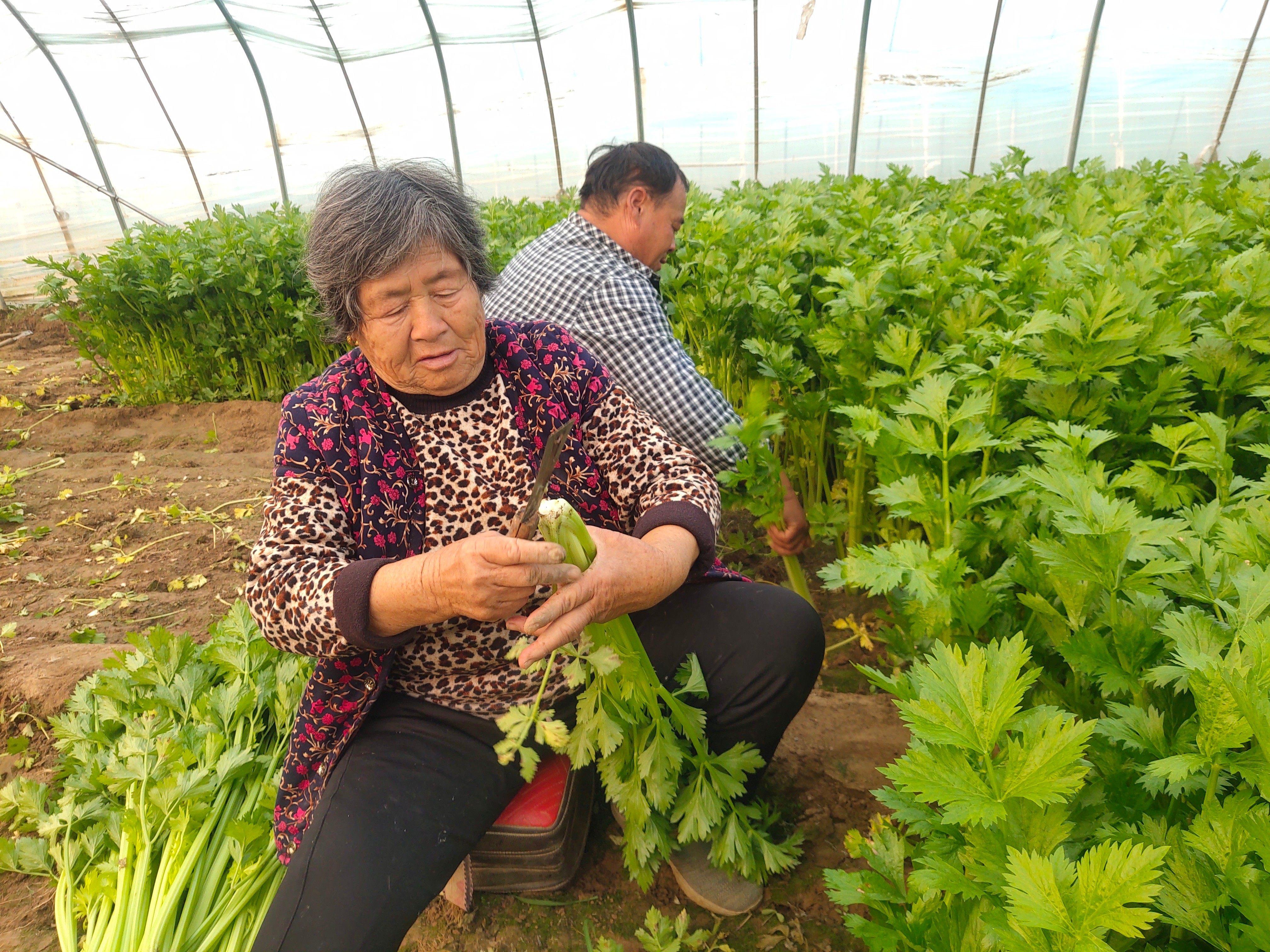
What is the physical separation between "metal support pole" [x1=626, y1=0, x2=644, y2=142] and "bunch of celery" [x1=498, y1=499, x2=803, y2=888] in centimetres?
1103

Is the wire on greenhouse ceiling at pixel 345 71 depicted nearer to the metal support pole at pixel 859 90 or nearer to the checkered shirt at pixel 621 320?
the metal support pole at pixel 859 90

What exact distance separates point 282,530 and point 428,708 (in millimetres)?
530

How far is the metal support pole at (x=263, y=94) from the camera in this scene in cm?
1120

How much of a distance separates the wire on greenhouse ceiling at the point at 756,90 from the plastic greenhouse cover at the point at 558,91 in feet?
0.10

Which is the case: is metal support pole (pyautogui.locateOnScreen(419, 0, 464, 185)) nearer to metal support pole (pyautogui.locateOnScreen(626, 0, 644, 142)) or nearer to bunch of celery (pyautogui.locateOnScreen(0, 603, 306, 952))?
metal support pole (pyautogui.locateOnScreen(626, 0, 644, 142))

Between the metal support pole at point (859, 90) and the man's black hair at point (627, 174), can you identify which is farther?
the metal support pole at point (859, 90)

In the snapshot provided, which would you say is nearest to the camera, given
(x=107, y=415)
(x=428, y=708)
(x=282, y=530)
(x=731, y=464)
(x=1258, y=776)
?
(x=1258, y=776)

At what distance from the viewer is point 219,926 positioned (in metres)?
1.86

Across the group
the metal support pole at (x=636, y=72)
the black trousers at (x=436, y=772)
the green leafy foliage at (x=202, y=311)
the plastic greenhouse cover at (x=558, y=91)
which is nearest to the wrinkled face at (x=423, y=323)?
the black trousers at (x=436, y=772)

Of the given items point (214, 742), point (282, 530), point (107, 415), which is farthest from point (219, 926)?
point (107, 415)

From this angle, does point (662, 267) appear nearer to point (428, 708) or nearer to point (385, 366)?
point (385, 366)

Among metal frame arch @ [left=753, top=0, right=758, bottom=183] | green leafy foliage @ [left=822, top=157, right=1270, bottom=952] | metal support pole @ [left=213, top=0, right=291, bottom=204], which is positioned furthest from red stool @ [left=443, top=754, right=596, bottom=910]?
metal support pole @ [left=213, top=0, right=291, bottom=204]

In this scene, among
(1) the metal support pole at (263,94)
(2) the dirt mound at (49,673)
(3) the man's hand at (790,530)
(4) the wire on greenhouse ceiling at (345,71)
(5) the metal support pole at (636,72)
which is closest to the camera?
(3) the man's hand at (790,530)

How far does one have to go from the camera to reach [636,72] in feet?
39.5
